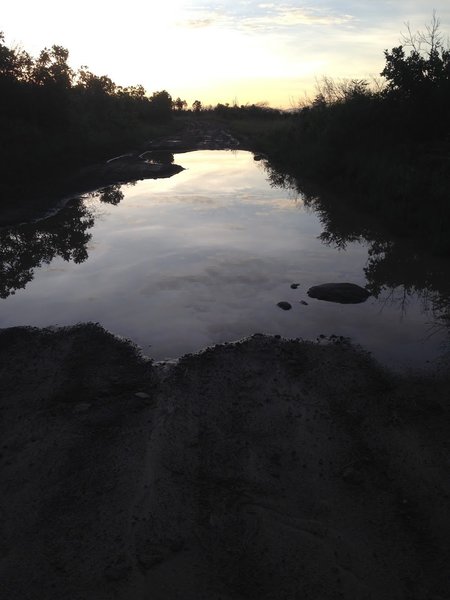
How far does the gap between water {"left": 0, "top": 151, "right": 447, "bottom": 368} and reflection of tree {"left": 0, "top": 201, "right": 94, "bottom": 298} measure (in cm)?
3

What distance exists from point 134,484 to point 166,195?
55.2ft

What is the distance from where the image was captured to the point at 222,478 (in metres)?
4.44

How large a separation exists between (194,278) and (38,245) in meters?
5.41

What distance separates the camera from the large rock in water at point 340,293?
8.83 meters

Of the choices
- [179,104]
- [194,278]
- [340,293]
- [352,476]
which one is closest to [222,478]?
[352,476]

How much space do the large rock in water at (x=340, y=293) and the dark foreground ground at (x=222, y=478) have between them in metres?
2.38

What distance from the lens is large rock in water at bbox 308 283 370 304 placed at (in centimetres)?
883

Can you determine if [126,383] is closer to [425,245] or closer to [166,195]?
[425,245]

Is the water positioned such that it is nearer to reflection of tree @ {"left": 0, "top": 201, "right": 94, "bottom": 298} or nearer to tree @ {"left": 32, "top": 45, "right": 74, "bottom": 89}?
reflection of tree @ {"left": 0, "top": 201, "right": 94, "bottom": 298}

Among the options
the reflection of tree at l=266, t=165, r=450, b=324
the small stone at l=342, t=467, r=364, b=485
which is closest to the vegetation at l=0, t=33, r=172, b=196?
the reflection of tree at l=266, t=165, r=450, b=324

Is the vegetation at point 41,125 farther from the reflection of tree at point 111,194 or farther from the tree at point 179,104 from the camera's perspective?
the tree at point 179,104

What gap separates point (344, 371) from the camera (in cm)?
621

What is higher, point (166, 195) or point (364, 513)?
point (166, 195)

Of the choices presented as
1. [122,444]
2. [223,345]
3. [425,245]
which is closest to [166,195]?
[425,245]
